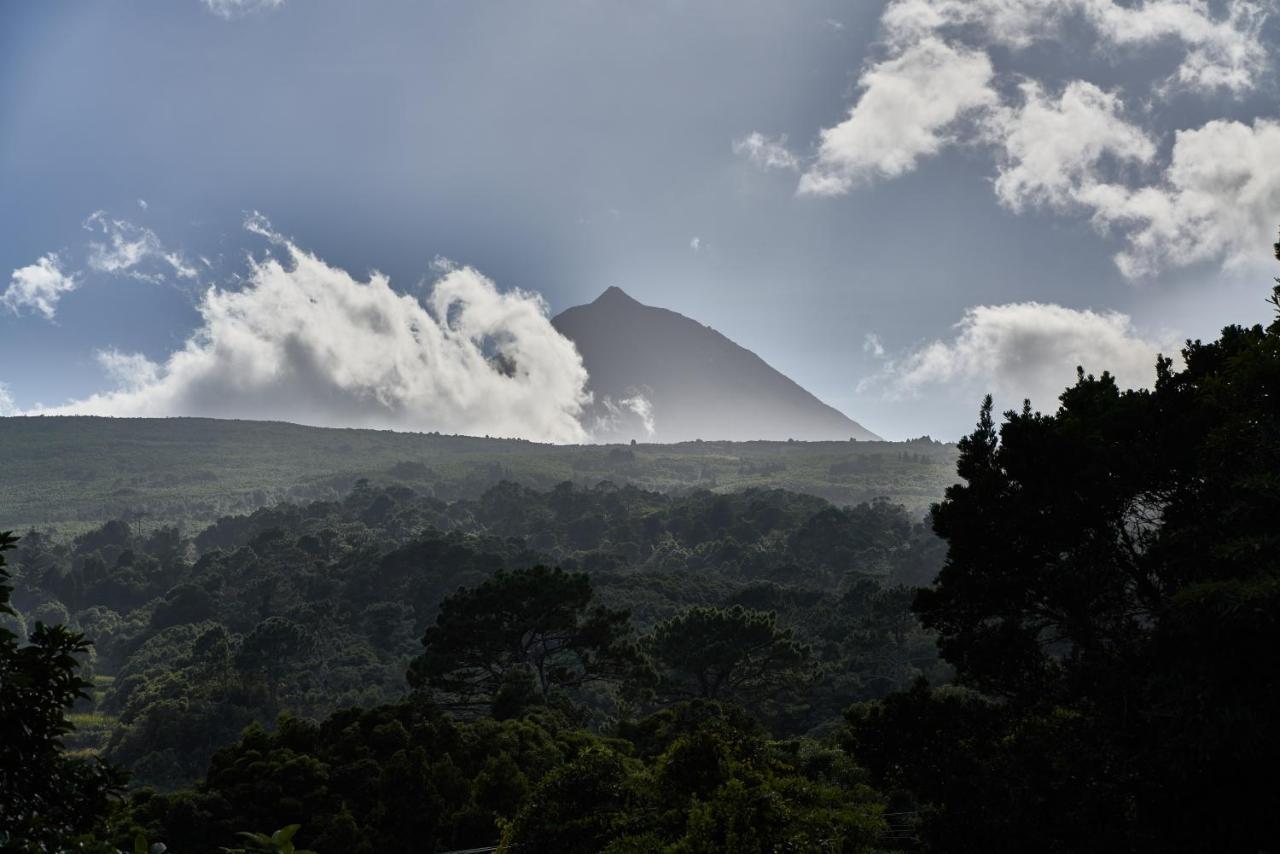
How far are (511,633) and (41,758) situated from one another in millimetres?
29408

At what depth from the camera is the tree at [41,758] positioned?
18.3ft

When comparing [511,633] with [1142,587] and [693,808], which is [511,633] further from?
[693,808]

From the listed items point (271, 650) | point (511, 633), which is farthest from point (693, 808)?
point (271, 650)

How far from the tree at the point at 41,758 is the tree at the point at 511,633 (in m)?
27.3

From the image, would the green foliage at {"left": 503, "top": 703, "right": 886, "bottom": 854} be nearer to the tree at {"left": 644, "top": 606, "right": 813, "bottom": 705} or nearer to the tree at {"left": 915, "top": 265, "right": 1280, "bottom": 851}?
the tree at {"left": 915, "top": 265, "right": 1280, "bottom": 851}

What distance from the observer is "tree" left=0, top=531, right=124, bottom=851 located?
5.57 m

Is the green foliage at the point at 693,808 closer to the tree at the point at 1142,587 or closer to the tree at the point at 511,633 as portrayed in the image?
the tree at the point at 1142,587

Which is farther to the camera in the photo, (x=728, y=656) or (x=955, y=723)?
(x=728, y=656)

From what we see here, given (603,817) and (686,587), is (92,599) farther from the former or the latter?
(603,817)

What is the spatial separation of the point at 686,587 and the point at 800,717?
1105 inches

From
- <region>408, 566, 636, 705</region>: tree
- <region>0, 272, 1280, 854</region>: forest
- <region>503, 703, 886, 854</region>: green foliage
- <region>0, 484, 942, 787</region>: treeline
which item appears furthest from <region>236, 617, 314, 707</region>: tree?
<region>503, 703, 886, 854</region>: green foliage

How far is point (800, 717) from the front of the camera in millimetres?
41281

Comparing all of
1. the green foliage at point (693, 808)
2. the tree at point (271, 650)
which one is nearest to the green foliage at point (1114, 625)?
the green foliage at point (693, 808)

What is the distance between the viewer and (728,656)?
39.3 meters
